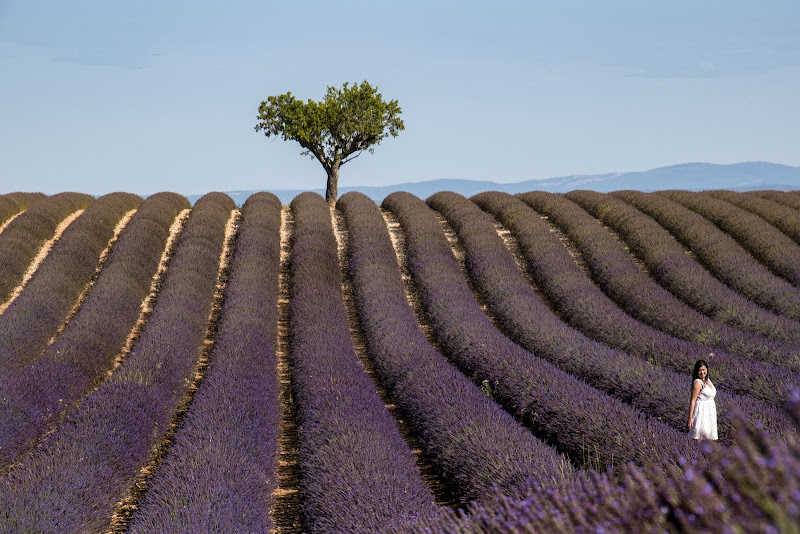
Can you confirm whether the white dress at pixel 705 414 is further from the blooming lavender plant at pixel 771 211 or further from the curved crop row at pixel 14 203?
the curved crop row at pixel 14 203

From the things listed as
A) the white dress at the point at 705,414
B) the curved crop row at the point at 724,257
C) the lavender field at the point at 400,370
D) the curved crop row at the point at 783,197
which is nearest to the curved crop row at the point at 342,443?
the lavender field at the point at 400,370

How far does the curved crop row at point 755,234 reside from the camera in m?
14.3

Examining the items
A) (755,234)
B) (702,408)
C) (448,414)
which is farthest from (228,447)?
(755,234)

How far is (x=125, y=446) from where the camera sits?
21.6ft

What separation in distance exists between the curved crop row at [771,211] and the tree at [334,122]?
38.8 feet

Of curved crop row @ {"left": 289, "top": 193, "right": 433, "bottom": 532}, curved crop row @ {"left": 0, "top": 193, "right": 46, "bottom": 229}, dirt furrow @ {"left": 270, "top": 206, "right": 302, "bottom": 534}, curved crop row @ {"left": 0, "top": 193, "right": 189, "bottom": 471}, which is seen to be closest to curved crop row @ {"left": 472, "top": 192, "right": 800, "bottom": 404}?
curved crop row @ {"left": 289, "top": 193, "right": 433, "bottom": 532}

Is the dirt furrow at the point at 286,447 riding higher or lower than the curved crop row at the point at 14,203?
lower

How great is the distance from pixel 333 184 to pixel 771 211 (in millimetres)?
14773

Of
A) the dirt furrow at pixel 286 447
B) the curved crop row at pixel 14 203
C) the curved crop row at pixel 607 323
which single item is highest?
the curved crop row at pixel 14 203

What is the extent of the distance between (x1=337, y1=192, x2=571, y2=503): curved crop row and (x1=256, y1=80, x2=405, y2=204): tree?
14.5 meters

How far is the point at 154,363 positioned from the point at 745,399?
6592 millimetres

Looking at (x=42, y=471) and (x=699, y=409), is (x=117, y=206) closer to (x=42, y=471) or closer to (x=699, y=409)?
(x=42, y=471)

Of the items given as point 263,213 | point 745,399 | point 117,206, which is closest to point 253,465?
point 745,399

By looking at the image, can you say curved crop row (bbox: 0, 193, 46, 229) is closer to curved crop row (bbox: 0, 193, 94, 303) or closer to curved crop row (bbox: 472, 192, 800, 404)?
curved crop row (bbox: 0, 193, 94, 303)
